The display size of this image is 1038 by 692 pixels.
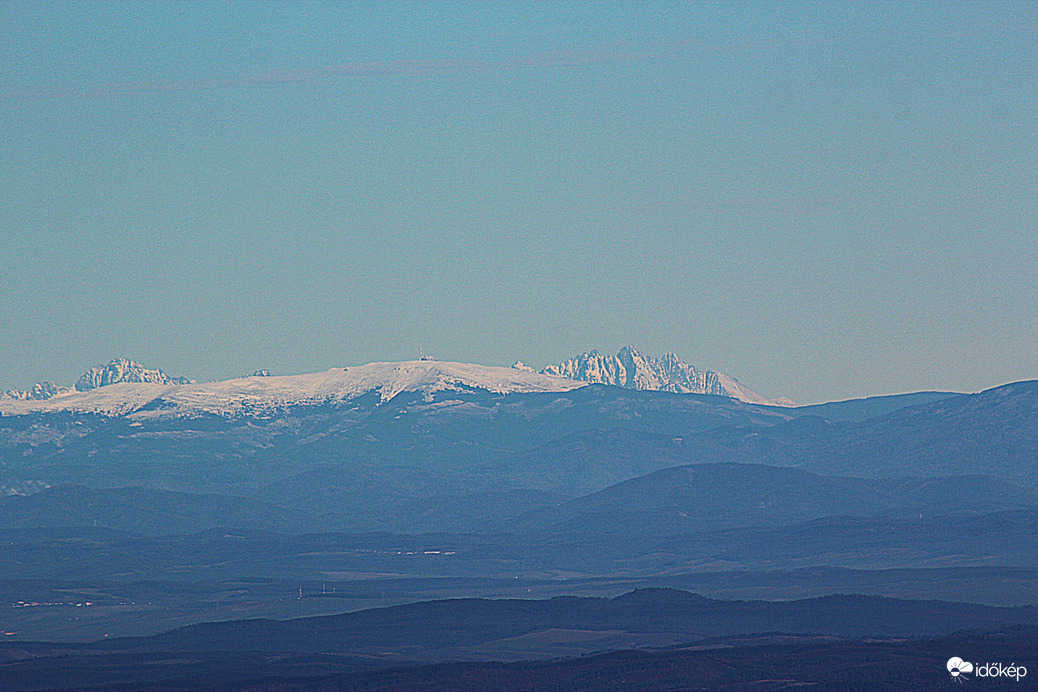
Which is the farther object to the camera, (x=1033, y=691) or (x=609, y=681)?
(x=609, y=681)

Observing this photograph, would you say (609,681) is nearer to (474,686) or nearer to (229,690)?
(474,686)

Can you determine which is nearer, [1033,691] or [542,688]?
[1033,691]

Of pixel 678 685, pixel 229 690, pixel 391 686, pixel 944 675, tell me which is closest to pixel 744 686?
pixel 678 685

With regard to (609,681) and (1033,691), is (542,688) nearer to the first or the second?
(609,681)

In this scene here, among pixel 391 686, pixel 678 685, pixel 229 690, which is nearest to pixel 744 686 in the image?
pixel 678 685

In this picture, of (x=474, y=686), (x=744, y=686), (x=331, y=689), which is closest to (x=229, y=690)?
(x=331, y=689)
